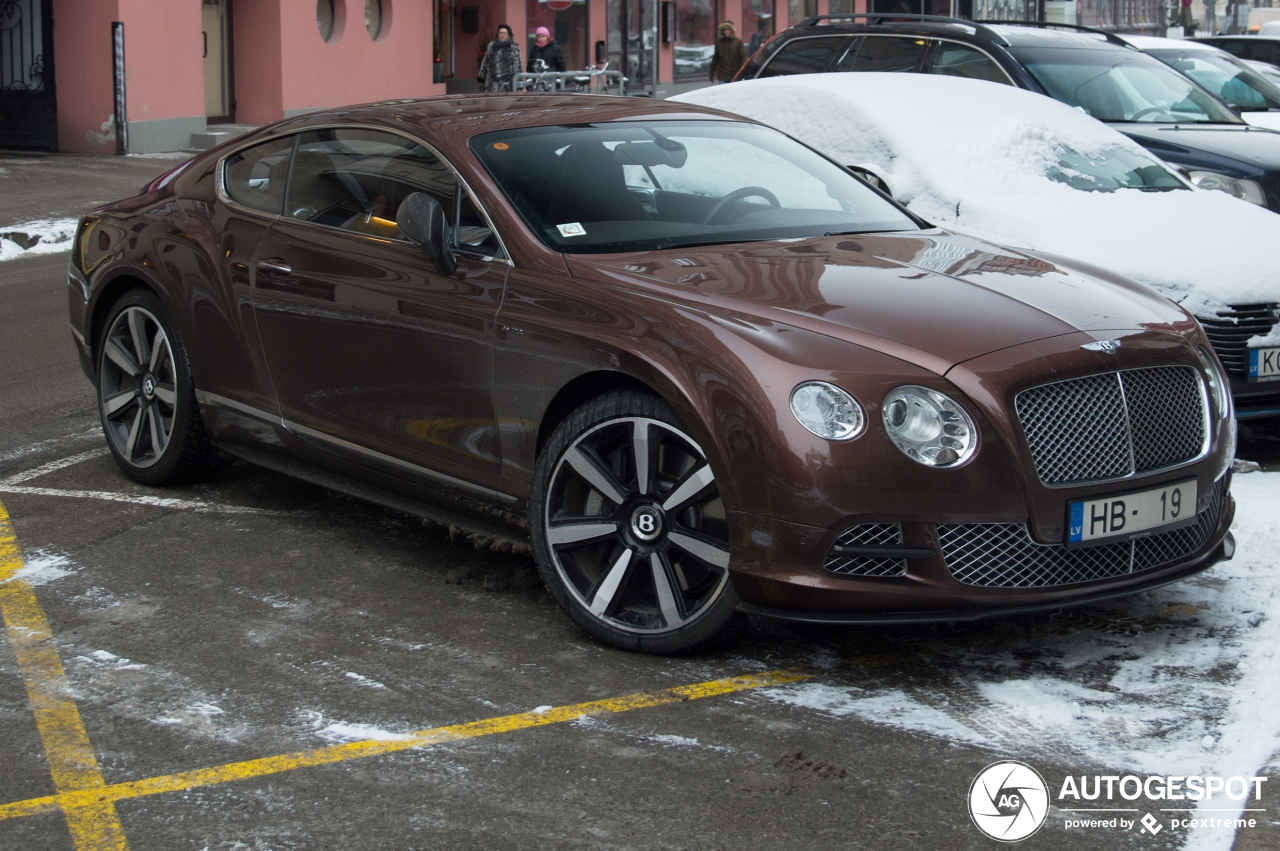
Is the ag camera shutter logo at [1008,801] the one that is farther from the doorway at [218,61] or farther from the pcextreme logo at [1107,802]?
the doorway at [218,61]

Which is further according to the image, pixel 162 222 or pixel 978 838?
pixel 162 222

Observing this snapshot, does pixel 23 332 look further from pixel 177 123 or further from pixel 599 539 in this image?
pixel 177 123

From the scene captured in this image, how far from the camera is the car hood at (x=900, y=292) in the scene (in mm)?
3912

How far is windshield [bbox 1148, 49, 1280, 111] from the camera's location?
41.5 feet

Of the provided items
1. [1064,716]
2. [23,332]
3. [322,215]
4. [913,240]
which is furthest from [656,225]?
[23,332]

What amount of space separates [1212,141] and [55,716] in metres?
8.05

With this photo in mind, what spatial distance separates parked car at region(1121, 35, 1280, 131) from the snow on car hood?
530cm

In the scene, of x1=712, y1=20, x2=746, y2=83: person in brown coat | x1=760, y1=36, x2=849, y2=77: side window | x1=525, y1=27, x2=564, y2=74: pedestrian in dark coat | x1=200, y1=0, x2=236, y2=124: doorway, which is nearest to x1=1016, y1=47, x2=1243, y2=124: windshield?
x1=760, y1=36, x2=849, y2=77: side window

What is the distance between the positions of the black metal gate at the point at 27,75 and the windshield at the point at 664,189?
1589 cm

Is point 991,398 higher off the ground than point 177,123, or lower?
lower

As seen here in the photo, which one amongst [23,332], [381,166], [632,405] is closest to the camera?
[632,405]

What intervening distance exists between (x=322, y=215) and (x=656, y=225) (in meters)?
1.25

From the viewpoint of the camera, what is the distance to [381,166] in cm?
513

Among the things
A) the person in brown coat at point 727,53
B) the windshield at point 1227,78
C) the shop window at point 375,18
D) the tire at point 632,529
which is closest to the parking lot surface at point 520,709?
the tire at point 632,529
